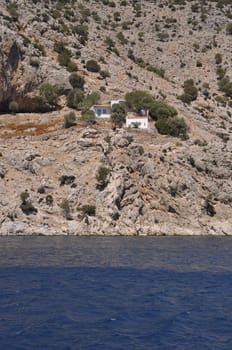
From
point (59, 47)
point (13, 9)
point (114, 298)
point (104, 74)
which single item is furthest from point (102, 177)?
point (13, 9)

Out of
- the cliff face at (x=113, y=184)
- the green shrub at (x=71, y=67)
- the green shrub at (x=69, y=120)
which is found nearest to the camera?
the cliff face at (x=113, y=184)

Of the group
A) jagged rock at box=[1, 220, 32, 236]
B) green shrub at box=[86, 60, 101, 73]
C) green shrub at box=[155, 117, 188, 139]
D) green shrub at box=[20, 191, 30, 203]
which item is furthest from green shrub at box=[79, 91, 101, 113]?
jagged rock at box=[1, 220, 32, 236]

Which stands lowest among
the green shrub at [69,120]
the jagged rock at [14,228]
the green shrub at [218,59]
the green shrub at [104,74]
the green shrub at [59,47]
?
the jagged rock at [14,228]

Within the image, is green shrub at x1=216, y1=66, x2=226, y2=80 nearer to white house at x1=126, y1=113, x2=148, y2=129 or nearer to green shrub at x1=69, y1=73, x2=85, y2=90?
green shrub at x1=69, y1=73, x2=85, y2=90

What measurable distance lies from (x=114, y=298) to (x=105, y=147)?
43452 millimetres

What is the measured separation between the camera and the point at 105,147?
70.9 m

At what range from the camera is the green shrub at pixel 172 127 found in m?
79.8

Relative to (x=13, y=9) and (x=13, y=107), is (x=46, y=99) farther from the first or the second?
(x=13, y=9)

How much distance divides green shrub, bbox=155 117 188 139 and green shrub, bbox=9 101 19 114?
19.1 meters

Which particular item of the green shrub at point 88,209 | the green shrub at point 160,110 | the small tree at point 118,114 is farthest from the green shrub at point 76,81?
the green shrub at point 88,209

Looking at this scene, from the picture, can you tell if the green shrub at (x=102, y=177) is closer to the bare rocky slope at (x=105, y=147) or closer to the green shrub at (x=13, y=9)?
the bare rocky slope at (x=105, y=147)

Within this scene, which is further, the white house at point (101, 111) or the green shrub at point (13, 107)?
the green shrub at point (13, 107)

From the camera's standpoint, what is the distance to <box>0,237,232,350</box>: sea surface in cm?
2148

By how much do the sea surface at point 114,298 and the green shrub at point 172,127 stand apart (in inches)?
1269
